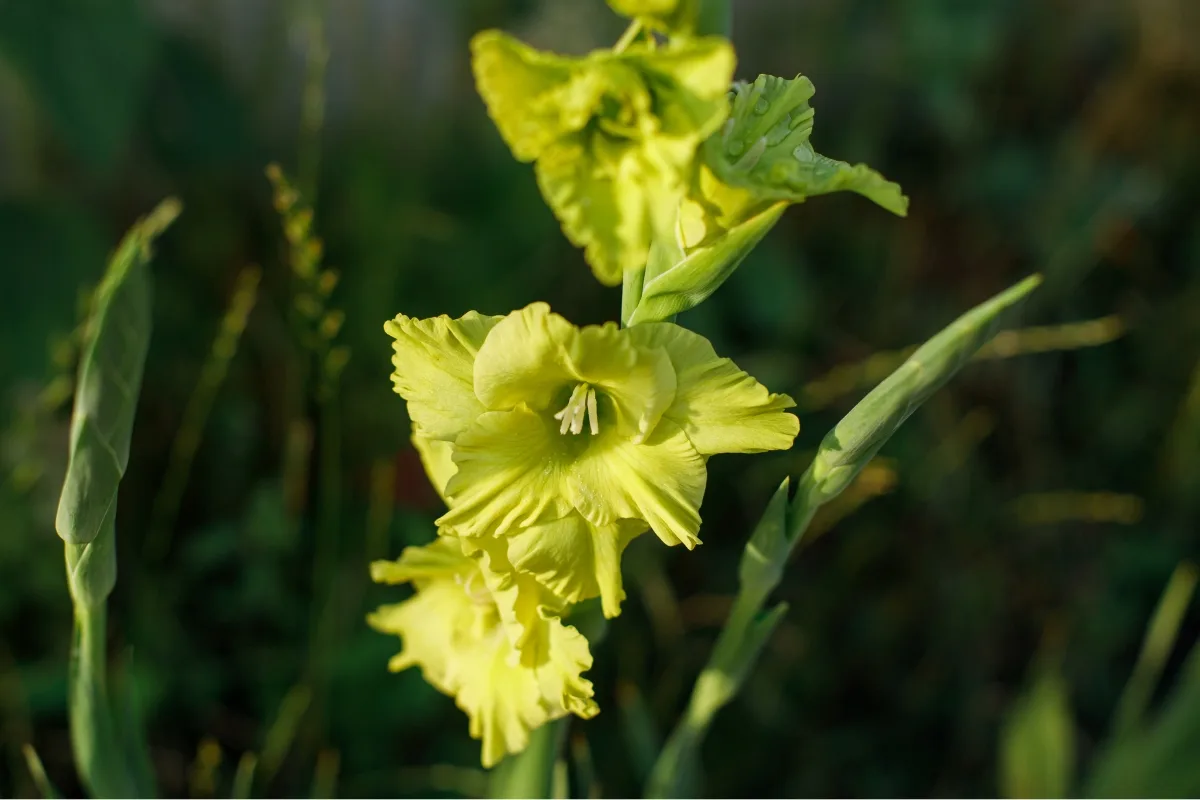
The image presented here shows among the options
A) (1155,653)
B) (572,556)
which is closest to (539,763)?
(572,556)

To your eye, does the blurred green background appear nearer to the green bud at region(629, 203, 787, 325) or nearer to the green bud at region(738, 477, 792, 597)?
the green bud at region(738, 477, 792, 597)

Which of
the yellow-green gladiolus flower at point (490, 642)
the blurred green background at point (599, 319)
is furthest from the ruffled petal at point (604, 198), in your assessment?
the blurred green background at point (599, 319)

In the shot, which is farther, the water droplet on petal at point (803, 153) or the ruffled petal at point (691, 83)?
the water droplet on petal at point (803, 153)

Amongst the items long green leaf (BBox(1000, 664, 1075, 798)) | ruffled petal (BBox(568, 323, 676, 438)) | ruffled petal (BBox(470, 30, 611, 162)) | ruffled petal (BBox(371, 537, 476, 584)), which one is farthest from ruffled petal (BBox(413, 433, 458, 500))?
long green leaf (BBox(1000, 664, 1075, 798))

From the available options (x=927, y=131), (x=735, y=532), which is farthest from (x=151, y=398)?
(x=927, y=131)

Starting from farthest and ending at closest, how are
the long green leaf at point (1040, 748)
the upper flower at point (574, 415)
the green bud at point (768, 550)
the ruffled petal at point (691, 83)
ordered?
the long green leaf at point (1040, 748) < the green bud at point (768, 550) < the upper flower at point (574, 415) < the ruffled petal at point (691, 83)

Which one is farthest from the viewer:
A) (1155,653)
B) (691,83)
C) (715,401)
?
(1155,653)

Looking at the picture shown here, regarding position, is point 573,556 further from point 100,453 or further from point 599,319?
point 599,319

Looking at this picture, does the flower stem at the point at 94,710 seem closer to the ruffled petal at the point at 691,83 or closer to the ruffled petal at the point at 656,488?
the ruffled petal at the point at 656,488
